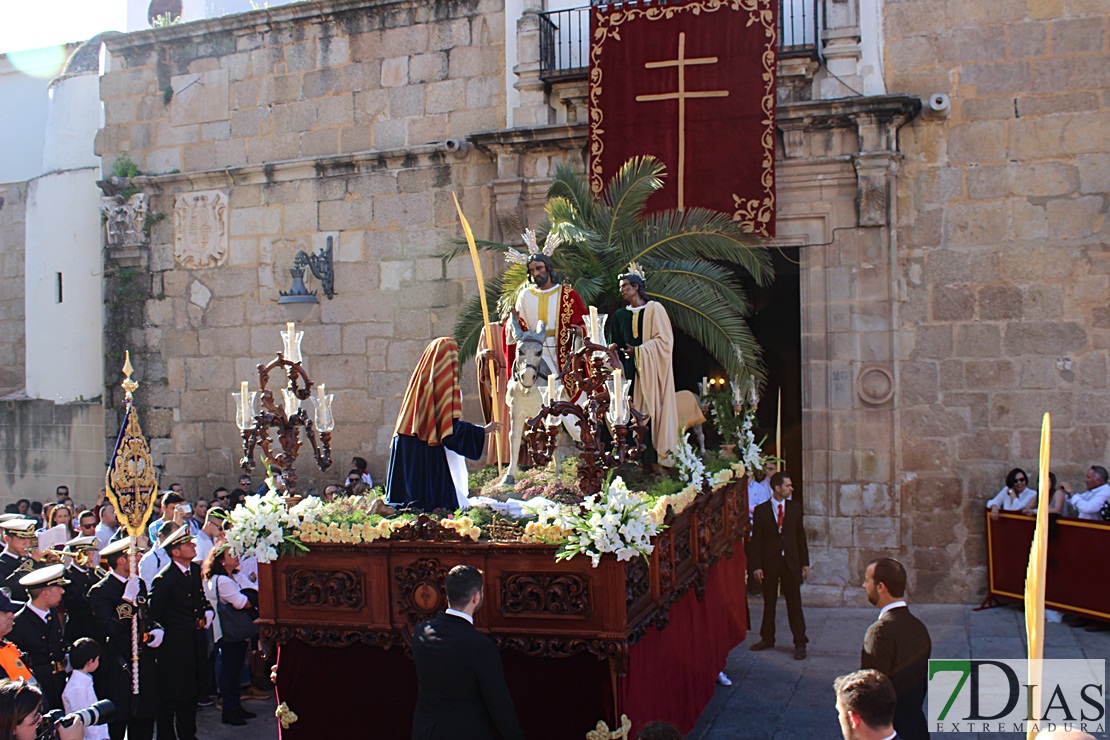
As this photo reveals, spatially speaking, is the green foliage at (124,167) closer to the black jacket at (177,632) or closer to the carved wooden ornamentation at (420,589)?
the black jacket at (177,632)

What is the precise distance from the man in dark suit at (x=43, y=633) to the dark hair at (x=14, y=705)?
240 cm

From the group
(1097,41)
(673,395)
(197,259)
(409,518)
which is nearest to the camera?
(409,518)

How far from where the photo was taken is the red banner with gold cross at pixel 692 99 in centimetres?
1166

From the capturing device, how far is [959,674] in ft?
25.7

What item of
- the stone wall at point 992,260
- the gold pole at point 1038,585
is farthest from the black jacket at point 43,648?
the stone wall at point 992,260

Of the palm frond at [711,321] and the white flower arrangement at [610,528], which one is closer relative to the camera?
the white flower arrangement at [610,528]

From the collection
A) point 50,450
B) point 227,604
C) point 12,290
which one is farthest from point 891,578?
point 12,290

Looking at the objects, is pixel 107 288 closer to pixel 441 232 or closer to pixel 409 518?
pixel 441 232

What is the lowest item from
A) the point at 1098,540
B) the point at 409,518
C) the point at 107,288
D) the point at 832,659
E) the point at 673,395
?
the point at 832,659

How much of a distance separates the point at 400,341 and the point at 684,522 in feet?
22.7

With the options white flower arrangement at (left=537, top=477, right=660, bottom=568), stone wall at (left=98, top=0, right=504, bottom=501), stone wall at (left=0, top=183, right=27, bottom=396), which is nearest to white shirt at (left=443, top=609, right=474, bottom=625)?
white flower arrangement at (left=537, top=477, right=660, bottom=568)

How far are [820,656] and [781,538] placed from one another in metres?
1.07

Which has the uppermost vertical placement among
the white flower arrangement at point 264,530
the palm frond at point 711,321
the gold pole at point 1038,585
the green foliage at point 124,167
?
the green foliage at point 124,167

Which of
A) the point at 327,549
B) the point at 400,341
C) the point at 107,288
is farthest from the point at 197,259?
the point at 327,549
